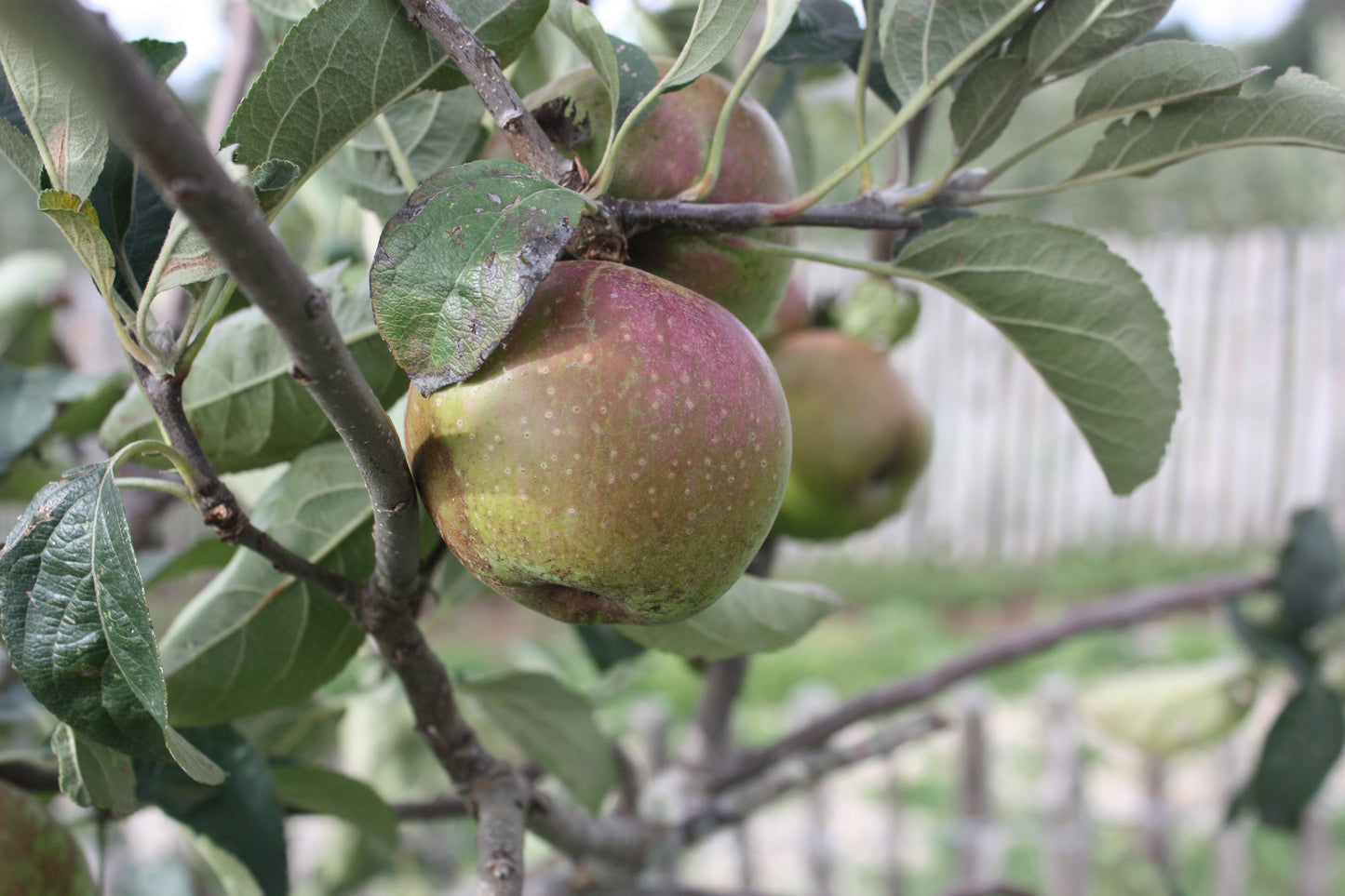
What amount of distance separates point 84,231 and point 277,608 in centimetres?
20

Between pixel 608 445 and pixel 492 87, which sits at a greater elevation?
pixel 492 87

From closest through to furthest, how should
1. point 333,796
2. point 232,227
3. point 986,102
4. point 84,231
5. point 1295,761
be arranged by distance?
1. point 232,227
2. point 84,231
3. point 986,102
4. point 333,796
5. point 1295,761

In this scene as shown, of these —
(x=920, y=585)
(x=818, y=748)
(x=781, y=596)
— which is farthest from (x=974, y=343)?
(x=781, y=596)

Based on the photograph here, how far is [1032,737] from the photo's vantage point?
291cm

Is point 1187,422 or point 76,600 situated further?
point 1187,422

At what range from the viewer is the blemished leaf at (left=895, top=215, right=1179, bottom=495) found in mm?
446

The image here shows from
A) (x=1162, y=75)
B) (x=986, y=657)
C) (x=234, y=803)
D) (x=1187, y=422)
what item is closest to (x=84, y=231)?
(x=234, y=803)

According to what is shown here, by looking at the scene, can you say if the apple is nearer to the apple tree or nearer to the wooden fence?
the apple tree

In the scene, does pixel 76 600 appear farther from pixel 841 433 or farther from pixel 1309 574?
pixel 1309 574

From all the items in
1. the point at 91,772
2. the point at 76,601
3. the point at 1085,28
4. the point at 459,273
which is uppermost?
the point at 1085,28

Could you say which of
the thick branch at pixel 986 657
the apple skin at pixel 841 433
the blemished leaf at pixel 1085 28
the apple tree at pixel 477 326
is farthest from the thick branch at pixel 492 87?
the thick branch at pixel 986 657

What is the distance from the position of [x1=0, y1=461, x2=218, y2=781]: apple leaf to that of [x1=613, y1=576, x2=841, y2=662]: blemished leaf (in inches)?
9.4

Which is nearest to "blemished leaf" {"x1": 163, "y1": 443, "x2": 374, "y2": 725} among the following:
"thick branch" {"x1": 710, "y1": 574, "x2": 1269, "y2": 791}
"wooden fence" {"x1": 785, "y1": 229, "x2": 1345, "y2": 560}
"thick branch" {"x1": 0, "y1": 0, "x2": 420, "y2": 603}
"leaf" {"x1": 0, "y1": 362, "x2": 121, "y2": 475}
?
"thick branch" {"x1": 0, "y1": 0, "x2": 420, "y2": 603}

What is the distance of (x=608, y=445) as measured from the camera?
1.07 feet
